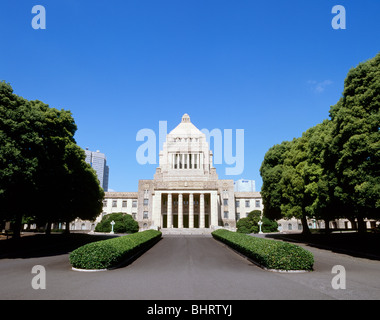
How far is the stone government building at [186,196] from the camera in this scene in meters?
54.1

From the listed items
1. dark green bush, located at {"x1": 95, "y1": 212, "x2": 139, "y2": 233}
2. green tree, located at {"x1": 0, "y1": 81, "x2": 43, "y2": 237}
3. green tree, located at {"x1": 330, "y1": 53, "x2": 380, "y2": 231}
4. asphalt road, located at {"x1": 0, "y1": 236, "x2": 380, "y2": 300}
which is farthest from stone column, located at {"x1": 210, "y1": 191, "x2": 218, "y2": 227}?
asphalt road, located at {"x1": 0, "y1": 236, "x2": 380, "y2": 300}

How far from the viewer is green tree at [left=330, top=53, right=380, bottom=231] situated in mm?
15633

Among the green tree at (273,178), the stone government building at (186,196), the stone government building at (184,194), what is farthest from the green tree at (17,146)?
the stone government building at (184,194)

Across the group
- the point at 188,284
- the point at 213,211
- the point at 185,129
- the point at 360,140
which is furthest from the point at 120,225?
the point at 360,140

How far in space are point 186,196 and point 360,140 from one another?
49365mm

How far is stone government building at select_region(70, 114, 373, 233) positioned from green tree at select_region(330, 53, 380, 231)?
33.6m

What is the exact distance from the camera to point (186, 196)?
2483 inches

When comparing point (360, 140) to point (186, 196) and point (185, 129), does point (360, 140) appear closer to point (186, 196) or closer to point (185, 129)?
point (186, 196)

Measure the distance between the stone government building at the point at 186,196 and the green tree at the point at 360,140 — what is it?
33.6 metres

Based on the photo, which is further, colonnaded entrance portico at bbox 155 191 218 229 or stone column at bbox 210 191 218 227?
colonnaded entrance portico at bbox 155 191 218 229

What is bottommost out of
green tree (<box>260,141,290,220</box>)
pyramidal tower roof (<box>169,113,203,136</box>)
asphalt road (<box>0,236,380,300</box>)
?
asphalt road (<box>0,236,380,300</box>)

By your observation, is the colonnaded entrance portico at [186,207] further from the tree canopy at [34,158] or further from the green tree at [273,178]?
the tree canopy at [34,158]

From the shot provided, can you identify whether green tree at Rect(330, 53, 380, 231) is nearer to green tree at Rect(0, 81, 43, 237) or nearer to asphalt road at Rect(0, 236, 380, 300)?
asphalt road at Rect(0, 236, 380, 300)

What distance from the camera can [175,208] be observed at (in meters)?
61.8
